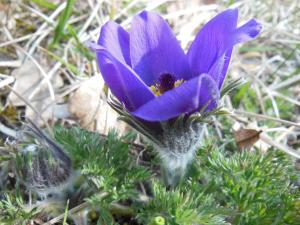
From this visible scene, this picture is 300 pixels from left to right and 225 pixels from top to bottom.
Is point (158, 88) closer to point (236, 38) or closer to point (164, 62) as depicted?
point (164, 62)

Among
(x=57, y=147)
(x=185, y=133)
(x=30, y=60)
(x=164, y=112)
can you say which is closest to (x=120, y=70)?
(x=164, y=112)

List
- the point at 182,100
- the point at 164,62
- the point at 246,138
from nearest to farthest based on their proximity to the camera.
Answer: the point at 182,100 < the point at 164,62 < the point at 246,138

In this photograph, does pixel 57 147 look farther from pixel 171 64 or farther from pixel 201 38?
pixel 201 38

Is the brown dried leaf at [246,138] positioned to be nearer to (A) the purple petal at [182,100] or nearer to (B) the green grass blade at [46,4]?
(A) the purple petal at [182,100]

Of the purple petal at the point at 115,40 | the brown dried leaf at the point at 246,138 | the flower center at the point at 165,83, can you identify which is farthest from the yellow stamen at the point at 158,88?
the brown dried leaf at the point at 246,138

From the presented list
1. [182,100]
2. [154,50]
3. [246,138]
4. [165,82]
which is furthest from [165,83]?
[246,138]
